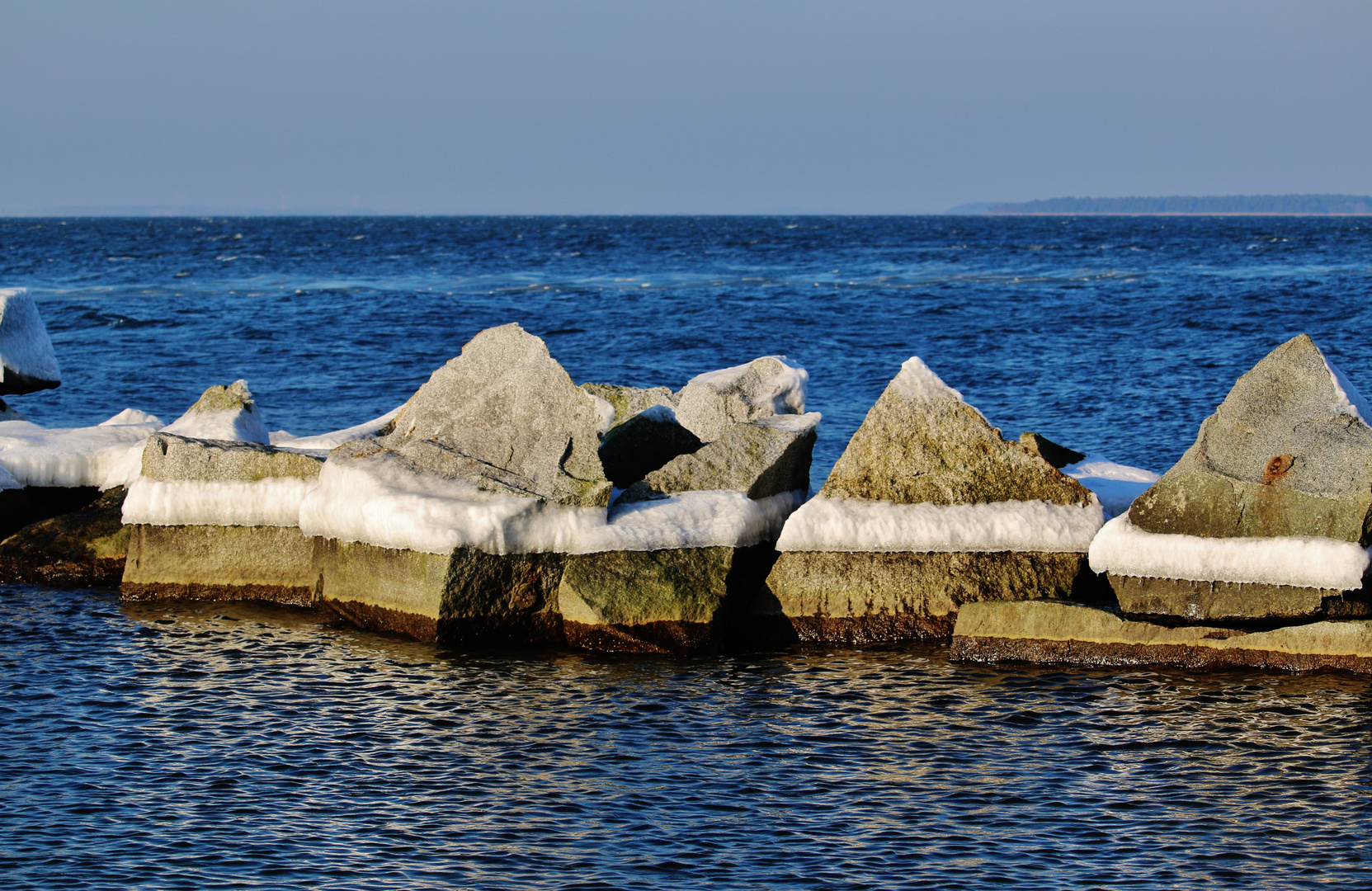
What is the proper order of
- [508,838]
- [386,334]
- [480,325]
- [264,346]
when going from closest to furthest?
1. [508,838]
2. [264,346]
3. [386,334]
4. [480,325]

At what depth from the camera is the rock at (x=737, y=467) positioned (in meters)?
10.4

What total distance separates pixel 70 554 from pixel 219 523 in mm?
1767

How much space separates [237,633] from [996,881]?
631 cm

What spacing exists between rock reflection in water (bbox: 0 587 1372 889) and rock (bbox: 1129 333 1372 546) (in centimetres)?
107

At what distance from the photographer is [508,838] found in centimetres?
655

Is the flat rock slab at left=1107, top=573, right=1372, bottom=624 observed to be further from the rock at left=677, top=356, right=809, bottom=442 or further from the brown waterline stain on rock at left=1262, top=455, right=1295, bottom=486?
the rock at left=677, top=356, right=809, bottom=442

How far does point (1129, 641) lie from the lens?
930cm

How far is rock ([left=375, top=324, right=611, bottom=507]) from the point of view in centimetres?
999

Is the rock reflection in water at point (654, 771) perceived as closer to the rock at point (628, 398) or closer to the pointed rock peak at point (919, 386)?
the pointed rock peak at point (919, 386)

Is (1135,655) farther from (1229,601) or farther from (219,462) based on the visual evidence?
(219,462)

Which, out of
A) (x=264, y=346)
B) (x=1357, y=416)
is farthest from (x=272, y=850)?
(x=264, y=346)

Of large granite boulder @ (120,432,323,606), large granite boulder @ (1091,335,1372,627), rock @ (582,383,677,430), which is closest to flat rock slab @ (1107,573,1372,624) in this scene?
large granite boulder @ (1091,335,1372,627)

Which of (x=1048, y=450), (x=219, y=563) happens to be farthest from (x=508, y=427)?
(x=1048, y=450)

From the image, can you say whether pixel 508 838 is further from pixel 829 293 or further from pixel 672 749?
pixel 829 293
